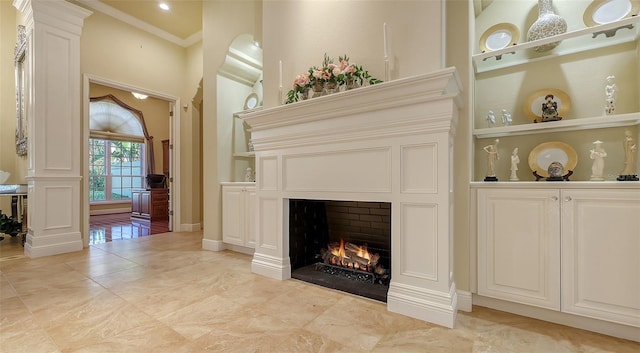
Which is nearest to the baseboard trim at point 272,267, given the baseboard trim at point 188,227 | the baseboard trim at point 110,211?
the baseboard trim at point 188,227

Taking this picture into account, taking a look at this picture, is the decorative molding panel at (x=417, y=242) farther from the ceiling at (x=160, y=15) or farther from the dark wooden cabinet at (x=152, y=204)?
the dark wooden cabinet at (x=152, y=204)

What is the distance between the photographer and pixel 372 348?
156 cm

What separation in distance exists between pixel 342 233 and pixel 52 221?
12.1 feet

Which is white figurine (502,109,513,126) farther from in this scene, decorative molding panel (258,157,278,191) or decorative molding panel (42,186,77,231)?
decorative molding panel (42,186,77,231)

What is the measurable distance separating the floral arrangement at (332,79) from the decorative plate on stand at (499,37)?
101 centimetres

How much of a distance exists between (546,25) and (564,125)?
2.53 feet

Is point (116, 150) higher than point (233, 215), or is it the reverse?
point (116, 150)

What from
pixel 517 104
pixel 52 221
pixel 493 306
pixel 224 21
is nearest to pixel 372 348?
pixel 493 306

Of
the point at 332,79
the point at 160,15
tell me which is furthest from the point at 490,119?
the point at 160,15

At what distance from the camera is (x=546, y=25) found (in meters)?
2.08

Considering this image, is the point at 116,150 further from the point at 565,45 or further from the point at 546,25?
the point at 565,45

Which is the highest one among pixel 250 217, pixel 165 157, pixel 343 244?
pixel 165 157

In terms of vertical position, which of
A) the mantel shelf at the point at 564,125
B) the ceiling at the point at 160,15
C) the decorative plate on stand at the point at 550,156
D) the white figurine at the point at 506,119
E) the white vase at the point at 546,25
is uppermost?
the ceiling at the point at 160,15

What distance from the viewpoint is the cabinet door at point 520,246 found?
1.84m
